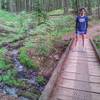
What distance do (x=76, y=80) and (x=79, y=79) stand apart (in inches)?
5.4

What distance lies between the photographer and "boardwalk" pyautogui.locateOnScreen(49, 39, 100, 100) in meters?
6.17

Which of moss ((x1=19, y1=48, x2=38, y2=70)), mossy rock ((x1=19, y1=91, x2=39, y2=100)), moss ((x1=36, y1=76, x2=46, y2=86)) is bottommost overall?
mossy rock ((x1=19, y1=91, x2=39, y2=100))

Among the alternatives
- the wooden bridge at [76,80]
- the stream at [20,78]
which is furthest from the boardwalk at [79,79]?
the stream at [20,78]

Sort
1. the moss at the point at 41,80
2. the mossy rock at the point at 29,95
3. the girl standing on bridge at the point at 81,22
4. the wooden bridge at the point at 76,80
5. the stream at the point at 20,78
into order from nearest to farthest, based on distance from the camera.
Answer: the wooden bridge at the point at 76,80 → the mossy rock at the point at 29,95 → the stream at the point at 20,78 → the moss at the point at 41,80 → the girl standing on bridge at the point at 81,22

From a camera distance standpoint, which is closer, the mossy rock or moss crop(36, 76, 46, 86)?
the mossy rock

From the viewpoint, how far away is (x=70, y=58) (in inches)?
401

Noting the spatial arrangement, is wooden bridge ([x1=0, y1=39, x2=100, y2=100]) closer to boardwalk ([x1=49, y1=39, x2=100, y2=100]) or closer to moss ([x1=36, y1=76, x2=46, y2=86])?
boardwalk ([x1=49, y1=39, x2=100, y2=100])

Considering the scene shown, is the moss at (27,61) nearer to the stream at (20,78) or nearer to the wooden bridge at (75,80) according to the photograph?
the stream at (20,78)

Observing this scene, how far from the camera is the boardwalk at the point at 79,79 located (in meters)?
6.17

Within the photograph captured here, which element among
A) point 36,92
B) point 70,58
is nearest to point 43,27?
point 70,58

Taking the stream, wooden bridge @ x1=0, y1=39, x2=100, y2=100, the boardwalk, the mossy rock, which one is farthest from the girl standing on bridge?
the mossy rock

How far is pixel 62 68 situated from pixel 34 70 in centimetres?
310

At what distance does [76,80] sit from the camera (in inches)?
288

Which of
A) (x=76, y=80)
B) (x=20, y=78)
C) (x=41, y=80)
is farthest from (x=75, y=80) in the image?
(x=20, y=78)
